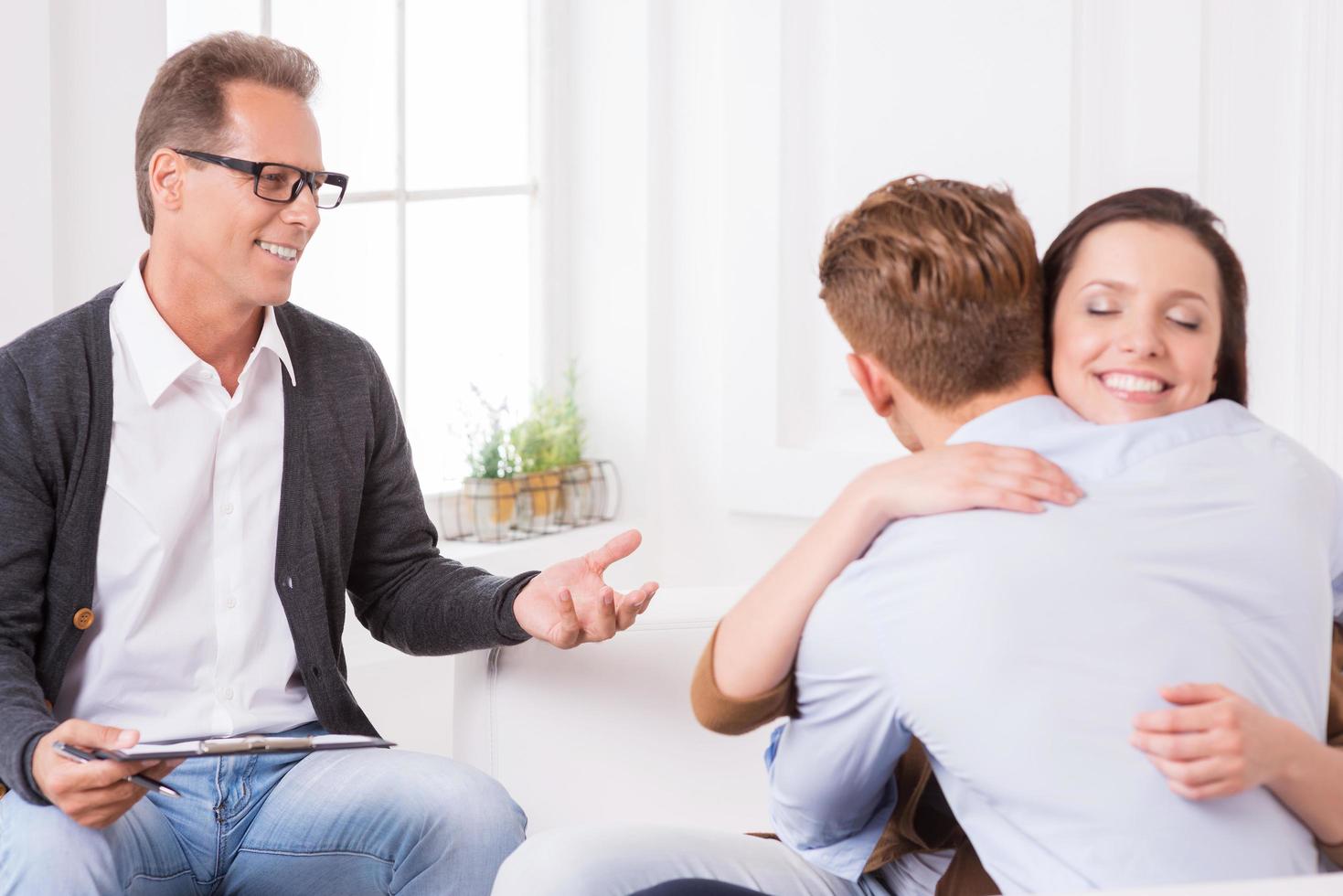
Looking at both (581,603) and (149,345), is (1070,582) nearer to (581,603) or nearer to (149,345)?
(581,603)

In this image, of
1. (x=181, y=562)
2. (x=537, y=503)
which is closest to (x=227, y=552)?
(x=181, y=562)

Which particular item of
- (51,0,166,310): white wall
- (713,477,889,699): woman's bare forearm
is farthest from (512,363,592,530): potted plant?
(713,477,889,699): woman's bare forearm

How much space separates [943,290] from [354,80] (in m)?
2.13

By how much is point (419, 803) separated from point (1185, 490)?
1011 mm

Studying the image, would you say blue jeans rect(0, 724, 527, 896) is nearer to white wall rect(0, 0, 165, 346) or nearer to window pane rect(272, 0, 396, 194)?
white wall rect(0, 0, 165, 346)

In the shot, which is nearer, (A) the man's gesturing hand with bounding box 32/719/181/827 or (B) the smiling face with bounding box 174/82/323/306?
(A) the man's gesturing hand with bounding box 32/719/181/827

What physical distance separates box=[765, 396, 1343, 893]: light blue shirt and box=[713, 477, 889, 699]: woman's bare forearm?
0.02 metres

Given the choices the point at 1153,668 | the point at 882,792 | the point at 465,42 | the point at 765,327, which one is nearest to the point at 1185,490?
the point at 1153,668

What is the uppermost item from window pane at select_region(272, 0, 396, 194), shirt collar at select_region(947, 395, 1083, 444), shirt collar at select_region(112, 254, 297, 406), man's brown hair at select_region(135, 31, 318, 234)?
window pane at select_region(272, 0, 396, 194)

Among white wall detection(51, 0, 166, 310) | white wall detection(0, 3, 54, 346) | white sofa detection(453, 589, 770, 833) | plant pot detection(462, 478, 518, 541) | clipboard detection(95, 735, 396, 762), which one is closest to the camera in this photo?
clipboard detection(95, 735, 396, 762)

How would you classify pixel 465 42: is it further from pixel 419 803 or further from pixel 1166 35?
pixel 419 803

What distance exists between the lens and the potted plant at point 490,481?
323 centimetres

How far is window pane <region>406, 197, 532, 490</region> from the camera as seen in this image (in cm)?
323

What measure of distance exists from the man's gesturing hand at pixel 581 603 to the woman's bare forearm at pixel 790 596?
55 cm
